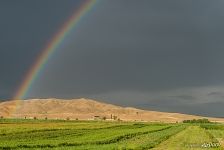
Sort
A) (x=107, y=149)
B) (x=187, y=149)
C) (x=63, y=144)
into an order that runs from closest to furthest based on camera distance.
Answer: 1. (x=107, y=149)
2. (x=187, y=149)
3. (x=63, y=144)

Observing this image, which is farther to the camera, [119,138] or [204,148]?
[119,138]

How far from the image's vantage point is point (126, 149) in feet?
121

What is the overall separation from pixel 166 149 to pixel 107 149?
5956 millimetres

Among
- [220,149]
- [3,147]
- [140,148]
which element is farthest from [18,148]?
[220,149]

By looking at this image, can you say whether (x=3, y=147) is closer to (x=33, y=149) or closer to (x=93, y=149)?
(x=33, y=149)

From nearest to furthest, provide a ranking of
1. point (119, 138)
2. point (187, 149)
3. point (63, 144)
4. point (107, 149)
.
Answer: point (107, 149)
point (187, 149)
point (63, 144)
point (119, 138)

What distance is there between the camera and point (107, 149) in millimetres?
35781

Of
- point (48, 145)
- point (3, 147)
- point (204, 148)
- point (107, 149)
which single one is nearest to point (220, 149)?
point (204, 148)

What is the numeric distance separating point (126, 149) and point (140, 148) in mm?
2392

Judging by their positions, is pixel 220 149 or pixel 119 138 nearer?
pixel 220 149

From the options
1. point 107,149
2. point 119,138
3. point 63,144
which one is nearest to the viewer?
point 107,149

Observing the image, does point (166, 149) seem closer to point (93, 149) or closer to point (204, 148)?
point (204, 148)

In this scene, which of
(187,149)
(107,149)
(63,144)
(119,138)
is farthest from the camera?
(119,138)

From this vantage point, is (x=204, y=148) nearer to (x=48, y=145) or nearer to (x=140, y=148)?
(x=140, y=148)
